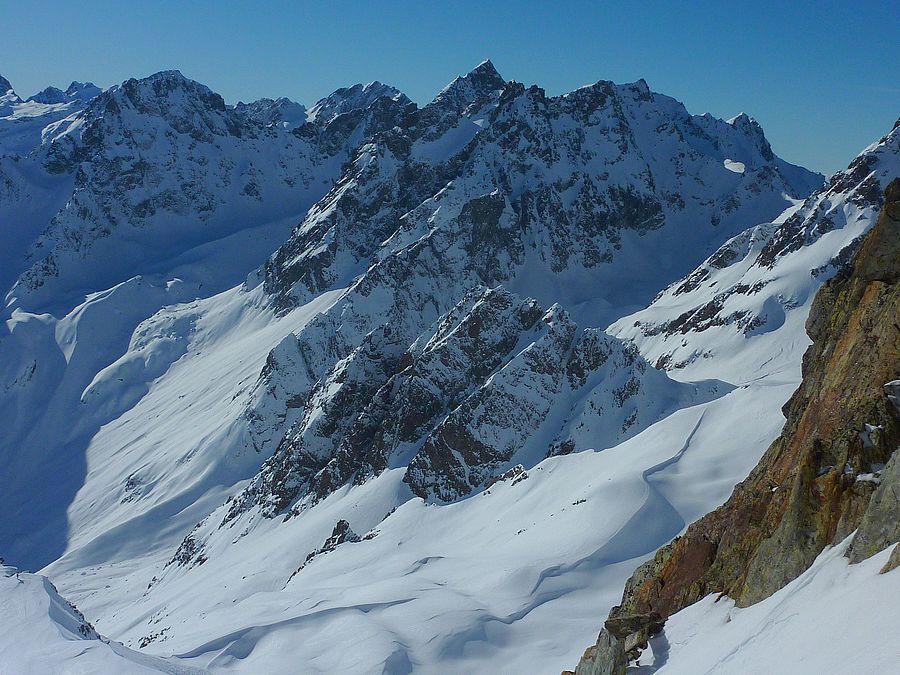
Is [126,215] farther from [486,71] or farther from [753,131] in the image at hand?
[753,131]

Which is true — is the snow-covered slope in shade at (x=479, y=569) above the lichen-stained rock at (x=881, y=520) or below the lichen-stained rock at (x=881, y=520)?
below

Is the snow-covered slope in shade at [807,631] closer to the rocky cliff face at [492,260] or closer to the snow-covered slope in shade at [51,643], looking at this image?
the snow-covered slope in shade at [51,643]

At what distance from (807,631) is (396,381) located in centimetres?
5866

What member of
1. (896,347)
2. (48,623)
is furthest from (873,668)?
(48,623)

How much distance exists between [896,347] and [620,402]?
42825mm

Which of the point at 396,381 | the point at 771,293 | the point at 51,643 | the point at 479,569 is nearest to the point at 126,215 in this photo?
the point at 396,381

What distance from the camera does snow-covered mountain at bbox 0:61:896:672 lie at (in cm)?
3581

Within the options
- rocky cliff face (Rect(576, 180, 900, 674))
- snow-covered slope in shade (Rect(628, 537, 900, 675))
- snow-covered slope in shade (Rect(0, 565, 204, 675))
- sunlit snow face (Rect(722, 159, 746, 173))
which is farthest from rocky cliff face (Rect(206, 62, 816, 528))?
snow-covered slope in shade (Rect(628, 537, 900, 675))

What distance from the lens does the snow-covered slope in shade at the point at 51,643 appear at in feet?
76.9

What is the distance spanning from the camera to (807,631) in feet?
37.5

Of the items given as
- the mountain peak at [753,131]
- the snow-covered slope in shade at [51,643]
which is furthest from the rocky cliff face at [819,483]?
the mountain peak at [753,131]

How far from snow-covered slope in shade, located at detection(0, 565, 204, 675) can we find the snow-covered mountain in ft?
18.7

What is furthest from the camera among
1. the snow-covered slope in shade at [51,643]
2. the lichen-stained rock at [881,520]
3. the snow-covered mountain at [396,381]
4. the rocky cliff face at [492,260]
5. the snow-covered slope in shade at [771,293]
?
the snow-covered slope in shade at [771,293]

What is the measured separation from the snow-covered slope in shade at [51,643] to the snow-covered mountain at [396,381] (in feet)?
18.7
